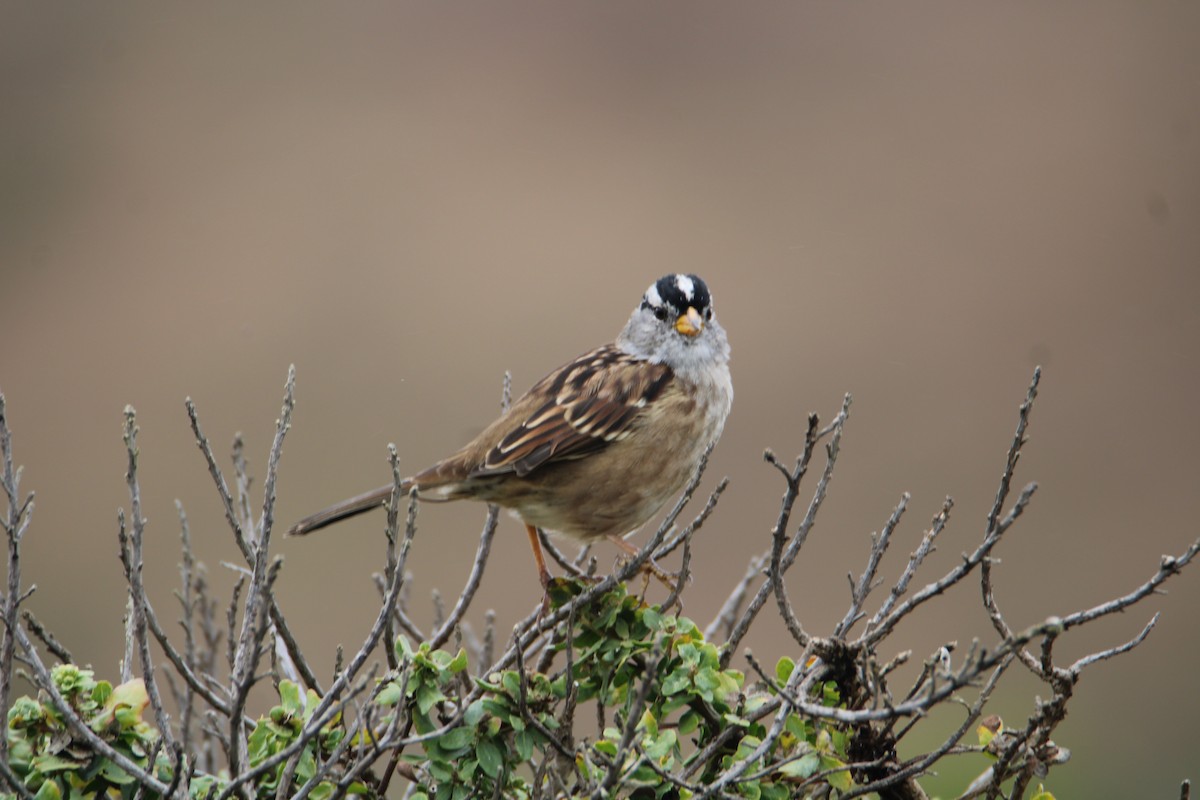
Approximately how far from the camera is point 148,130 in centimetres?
1377

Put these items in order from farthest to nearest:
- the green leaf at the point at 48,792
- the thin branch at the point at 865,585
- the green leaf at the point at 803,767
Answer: the thin branch at the point at 865,585 < the green leaf at the point at 803,767 < the green leaf at the point at 48,792

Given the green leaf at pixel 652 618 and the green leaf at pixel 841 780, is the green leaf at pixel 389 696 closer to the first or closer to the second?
the green leaf at pixel 652 618

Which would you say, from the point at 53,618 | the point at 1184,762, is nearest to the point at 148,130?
the point at 53,618

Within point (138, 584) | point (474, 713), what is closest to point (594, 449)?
point (474, 713)

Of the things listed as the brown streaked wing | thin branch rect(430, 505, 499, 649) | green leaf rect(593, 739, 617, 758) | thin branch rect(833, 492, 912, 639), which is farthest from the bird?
green leaf rect(593, 739, 617, 758)

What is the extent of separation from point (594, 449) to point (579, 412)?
147 millimetres

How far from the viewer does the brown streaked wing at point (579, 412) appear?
4391 mm

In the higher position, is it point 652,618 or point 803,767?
point 652,618

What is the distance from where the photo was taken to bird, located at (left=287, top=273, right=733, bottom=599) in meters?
4.44

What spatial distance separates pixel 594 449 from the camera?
4555 millimetres

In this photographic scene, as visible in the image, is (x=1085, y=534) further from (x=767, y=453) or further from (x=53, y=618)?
(x=767, y=453)

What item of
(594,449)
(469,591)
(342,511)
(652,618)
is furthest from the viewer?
(594,449)

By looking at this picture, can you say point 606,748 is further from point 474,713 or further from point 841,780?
point 841,780

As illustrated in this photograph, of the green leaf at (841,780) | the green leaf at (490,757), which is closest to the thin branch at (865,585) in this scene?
the green leaf at (841,780)
